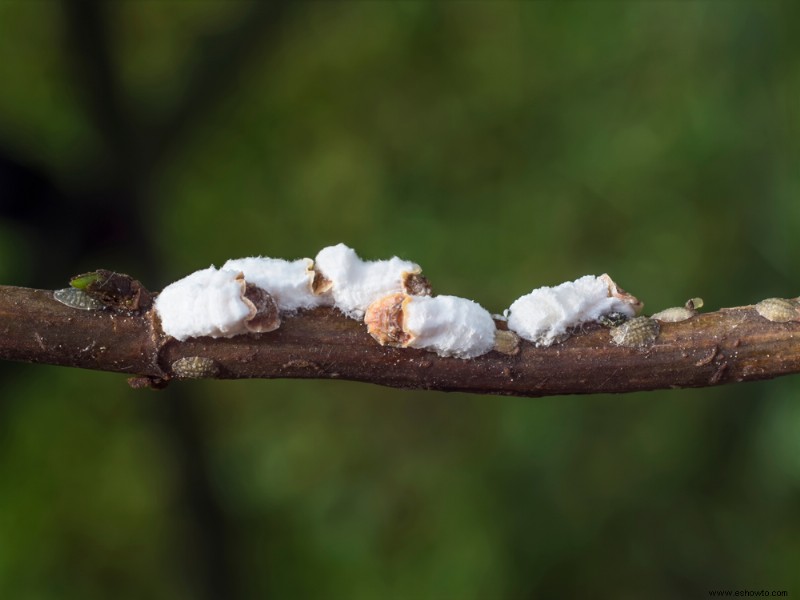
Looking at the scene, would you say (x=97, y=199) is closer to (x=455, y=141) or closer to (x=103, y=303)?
(x=455, y=141)

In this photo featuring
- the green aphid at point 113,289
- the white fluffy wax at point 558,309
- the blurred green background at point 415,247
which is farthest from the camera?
the blurred green background at point 415,247

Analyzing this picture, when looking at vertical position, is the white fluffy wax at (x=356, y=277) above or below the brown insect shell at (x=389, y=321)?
above

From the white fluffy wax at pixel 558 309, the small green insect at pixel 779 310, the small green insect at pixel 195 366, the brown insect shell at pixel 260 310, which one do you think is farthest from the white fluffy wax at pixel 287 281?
the small green insect at pixel 779 310

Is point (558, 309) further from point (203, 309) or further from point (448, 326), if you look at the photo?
point (203, 309)

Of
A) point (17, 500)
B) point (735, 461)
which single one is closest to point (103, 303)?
point (735, 461)

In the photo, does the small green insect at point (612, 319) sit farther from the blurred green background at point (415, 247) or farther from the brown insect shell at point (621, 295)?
the blurred green background at point (415, 247)
